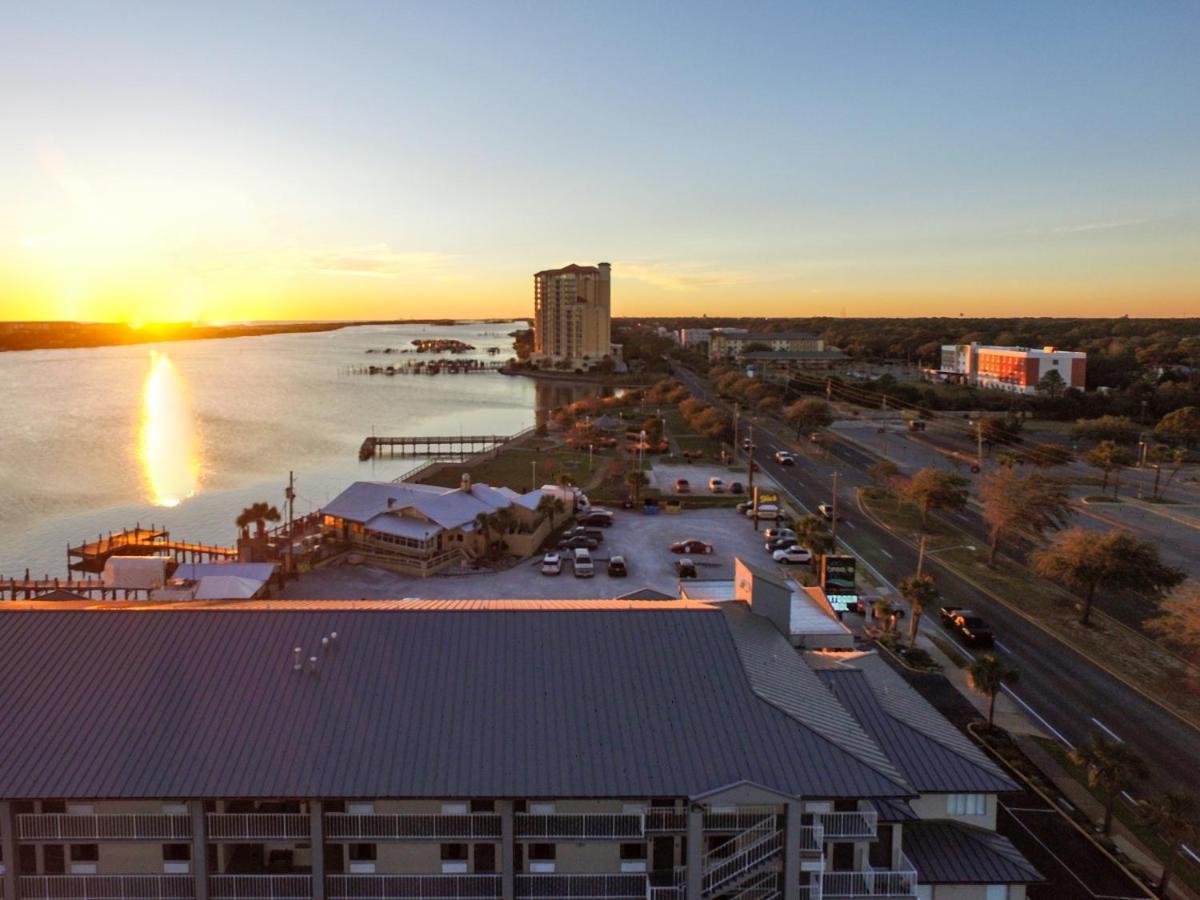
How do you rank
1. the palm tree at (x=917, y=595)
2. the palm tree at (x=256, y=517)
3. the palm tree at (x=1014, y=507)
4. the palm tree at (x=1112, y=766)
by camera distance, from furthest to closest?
the palm tree at (x=256, y=517), the palm tree at (x=1014, y=507), the palm tree at (x=917, y=595), the palm tree at (x=1112, y=766)

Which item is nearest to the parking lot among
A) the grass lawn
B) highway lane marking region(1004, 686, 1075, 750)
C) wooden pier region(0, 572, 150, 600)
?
wooden pier region(0, 572, 150, 600)

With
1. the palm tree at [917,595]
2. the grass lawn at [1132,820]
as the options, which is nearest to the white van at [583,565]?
the palm tree at [917,595]

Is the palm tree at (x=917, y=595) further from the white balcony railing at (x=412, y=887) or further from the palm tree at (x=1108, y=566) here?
the white balcony railing at (x=412, y=887)

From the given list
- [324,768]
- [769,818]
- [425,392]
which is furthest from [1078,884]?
[425,392]

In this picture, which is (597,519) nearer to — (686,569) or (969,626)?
(686,569)

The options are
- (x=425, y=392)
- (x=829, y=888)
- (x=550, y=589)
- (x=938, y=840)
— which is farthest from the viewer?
(x=425, y=392)

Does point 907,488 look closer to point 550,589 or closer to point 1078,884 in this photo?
point 550,589

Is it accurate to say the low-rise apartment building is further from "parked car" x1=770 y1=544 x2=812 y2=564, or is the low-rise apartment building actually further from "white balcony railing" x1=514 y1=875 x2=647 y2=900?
"white balcony railing" x1=514 y1=875 x2=647 y2=900
